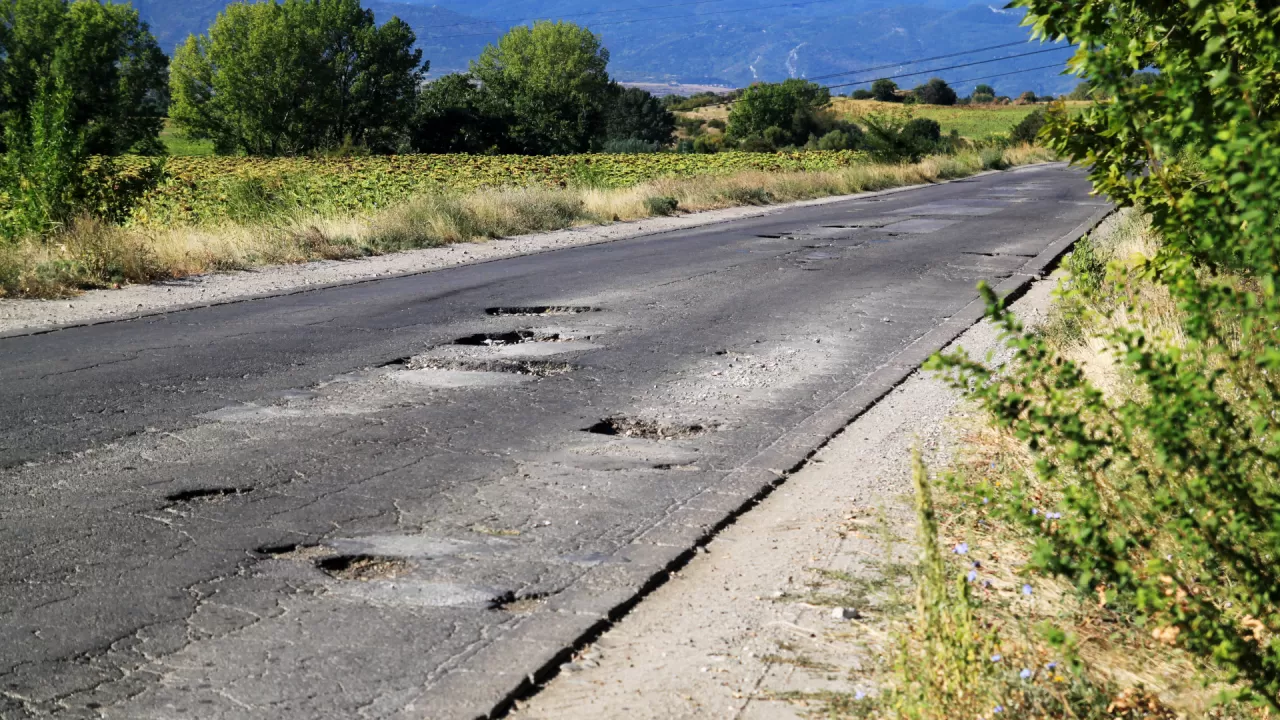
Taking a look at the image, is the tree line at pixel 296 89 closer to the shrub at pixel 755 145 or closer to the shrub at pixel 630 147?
the shrub at pixel 630 147

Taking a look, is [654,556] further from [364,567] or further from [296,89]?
[296,89]

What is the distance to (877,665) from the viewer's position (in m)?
3.71

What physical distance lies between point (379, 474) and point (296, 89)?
269ft

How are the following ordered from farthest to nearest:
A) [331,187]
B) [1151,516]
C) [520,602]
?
[331,187], [520,602], [1151,516]

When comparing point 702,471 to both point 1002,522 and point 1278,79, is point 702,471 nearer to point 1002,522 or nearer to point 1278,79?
point 1002,522

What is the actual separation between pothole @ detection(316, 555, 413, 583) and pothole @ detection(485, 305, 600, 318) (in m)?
6.35

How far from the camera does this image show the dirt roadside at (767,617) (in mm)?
3596

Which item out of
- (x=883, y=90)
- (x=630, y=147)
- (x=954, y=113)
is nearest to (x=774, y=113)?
(x=630, y=147)

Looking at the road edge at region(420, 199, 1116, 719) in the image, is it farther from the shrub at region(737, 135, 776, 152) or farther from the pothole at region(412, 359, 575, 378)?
the shrub at region(737, 135, 776, 152)

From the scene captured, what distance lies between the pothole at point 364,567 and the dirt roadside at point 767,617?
3.24 ft

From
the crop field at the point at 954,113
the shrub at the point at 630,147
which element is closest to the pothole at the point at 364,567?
the shrub at the point at 630,147

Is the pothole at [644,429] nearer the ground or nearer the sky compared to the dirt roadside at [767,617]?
nearer the sky

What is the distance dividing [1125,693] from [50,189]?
567 inches

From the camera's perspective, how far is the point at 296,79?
8219 centimetres
